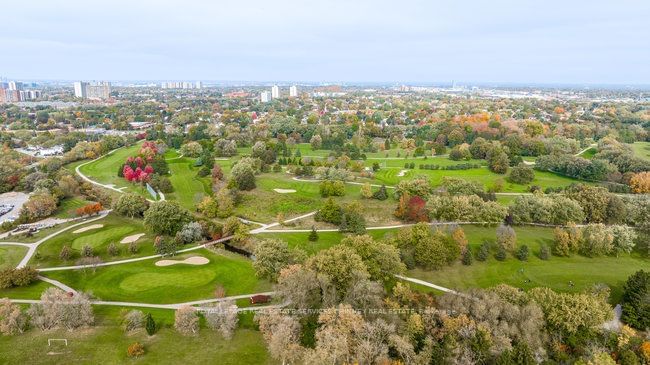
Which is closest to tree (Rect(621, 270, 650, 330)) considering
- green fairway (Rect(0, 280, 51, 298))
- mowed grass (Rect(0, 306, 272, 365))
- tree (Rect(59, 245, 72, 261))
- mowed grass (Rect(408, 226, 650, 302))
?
mowed grass (Rect(408, 226, 650, 302))

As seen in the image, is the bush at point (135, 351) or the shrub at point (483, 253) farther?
the shrub at point (483, 253)

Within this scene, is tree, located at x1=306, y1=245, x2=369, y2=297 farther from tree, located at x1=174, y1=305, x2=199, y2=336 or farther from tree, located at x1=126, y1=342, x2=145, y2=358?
tree, located at x1=126, y1=342, x2=145, y2=358

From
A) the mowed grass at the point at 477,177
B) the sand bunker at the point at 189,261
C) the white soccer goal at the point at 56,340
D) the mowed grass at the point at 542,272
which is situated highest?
the mowed grass at the point at 477,177

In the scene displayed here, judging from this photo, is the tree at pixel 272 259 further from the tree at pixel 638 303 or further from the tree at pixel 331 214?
the tree at pixel 638 303

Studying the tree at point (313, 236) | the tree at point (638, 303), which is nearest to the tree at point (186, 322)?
the tree at point (313, 236)

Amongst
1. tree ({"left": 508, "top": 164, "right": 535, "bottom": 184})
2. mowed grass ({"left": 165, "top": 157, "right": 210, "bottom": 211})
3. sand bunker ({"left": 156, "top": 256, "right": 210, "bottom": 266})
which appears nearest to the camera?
sand bunker ({"left": 156, "top": 256, "right": 210, "bottom": 266})

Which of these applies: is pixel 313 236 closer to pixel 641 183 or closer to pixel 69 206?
pixel 69 206
